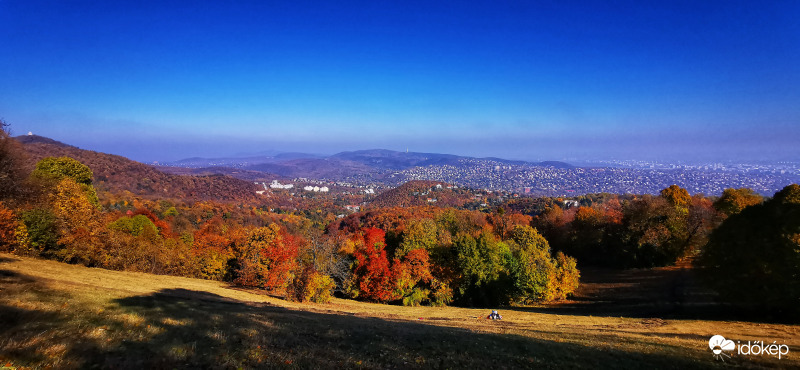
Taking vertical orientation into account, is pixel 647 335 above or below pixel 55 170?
below

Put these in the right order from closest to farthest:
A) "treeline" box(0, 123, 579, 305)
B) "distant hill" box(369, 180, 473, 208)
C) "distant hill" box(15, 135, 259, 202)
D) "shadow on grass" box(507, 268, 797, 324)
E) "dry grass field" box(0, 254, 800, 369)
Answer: "dry grass field" box(0, 254, 800, 369)
"shadow on grass" box(507, 268, 797, 324)
"treeline" box(0, 123, 579, 305)
"distant hill" box(15, 135, 259, 202)
"distant hill" box(369, 180, 473, 208)

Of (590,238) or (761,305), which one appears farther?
(590,238)

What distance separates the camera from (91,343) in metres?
8.07

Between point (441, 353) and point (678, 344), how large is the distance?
12.7m

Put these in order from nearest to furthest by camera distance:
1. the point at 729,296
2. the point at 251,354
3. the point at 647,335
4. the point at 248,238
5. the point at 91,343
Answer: the point at 91,343
the point at 251,354
the point at 647,335
the point at 729,296
the point at 248,238

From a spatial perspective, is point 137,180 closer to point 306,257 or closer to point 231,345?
point 306,257

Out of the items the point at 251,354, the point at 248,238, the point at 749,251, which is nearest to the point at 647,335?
the point at 749,251

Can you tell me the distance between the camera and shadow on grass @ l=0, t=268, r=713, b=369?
760 centimetres

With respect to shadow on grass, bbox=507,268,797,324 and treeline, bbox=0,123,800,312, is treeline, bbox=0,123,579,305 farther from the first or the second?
shadow on grass, bbox=507,268,797,324

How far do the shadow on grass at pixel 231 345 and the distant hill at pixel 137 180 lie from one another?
124999mm

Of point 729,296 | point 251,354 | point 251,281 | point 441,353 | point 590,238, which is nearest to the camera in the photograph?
point 251,354

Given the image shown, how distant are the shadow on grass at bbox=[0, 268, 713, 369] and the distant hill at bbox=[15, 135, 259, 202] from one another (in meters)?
125

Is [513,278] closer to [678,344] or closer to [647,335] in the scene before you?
[647,335]

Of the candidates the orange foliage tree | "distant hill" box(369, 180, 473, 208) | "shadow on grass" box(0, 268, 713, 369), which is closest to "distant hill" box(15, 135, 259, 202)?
"distant hill" box(369, 180, 473, 208)
